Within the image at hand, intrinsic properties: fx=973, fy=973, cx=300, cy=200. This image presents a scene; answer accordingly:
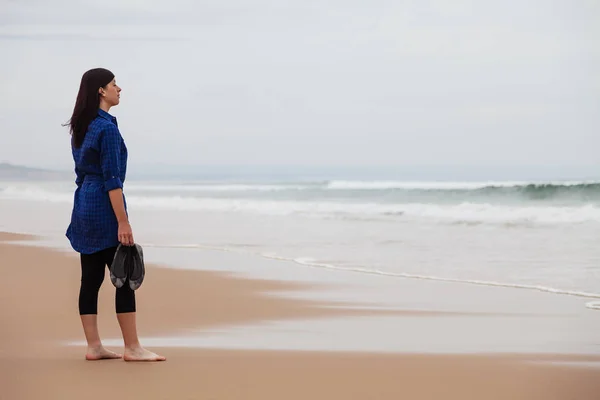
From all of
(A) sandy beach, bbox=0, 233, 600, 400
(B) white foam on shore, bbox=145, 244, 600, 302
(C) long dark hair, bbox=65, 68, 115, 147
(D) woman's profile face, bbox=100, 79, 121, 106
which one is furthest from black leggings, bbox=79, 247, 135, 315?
(B) white foam on shore, bbox=145, 244, 600, 302

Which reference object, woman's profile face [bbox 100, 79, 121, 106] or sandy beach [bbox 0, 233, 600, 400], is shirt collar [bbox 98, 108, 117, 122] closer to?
woman's profile face [bbox 100, 79, 121, 106]

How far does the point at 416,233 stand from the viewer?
45.1ft

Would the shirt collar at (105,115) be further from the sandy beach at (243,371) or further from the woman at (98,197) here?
the sandy beach at (243,371)

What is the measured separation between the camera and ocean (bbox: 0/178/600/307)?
8930 millimetres

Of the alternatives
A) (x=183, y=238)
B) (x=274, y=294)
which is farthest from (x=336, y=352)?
(x=183, y=238)

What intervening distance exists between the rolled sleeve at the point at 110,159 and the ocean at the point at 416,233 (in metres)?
3.82

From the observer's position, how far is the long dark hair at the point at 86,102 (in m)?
4.40

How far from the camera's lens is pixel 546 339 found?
5.25 meters

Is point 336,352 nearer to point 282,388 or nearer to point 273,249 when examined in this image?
point 282,388

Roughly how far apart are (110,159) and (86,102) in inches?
12.8

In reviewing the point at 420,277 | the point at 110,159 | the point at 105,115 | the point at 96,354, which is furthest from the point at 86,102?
the point at 420,277

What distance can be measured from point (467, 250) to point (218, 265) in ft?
10.1

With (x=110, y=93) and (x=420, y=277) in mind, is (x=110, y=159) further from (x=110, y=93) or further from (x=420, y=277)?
(x=420, y=277)

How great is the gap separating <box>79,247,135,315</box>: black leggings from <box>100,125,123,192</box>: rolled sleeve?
1.06 ft
